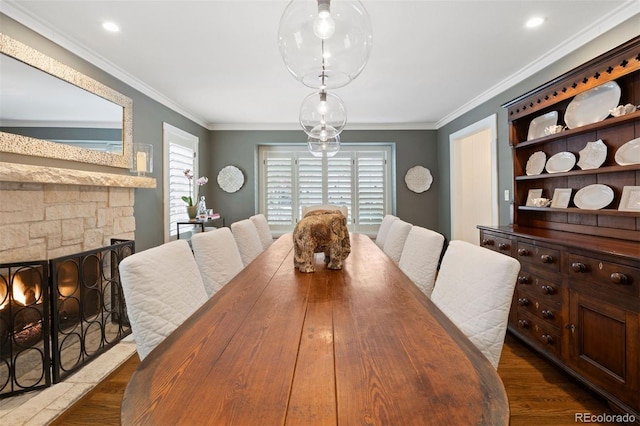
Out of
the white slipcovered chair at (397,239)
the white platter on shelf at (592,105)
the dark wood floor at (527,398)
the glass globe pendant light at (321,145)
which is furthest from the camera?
the glass globe pendant light at (321,145)

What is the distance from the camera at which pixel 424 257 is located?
173cm

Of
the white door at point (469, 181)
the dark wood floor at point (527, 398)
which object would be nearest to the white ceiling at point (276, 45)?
the white door at point (469, 181)

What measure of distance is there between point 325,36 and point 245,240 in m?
1.77

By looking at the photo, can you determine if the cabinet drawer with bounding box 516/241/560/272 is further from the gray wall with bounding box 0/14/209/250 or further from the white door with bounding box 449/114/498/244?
the gray wall with bounding box 0/14/209/250

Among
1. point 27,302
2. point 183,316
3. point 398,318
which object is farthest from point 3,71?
point 398,318

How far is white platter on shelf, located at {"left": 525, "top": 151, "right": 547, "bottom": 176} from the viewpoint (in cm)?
265

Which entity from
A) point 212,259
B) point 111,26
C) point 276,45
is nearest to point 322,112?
point 276,45

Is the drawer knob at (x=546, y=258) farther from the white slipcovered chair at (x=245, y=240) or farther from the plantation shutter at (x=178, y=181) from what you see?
the plantation shutter at (x=178, y=181)

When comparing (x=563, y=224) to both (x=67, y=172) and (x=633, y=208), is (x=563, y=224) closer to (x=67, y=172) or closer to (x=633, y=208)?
(x=633, y=208)

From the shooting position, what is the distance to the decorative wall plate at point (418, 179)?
5199 mm

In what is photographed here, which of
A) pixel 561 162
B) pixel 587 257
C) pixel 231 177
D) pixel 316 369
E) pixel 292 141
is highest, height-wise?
pixel 292 141

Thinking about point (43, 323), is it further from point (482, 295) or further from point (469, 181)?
point (469, 181)

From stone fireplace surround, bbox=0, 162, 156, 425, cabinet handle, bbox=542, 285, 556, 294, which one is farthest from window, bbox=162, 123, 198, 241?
cabinet handle, bbox=542, 285, 556, 294

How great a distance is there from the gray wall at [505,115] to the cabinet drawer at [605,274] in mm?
1528
